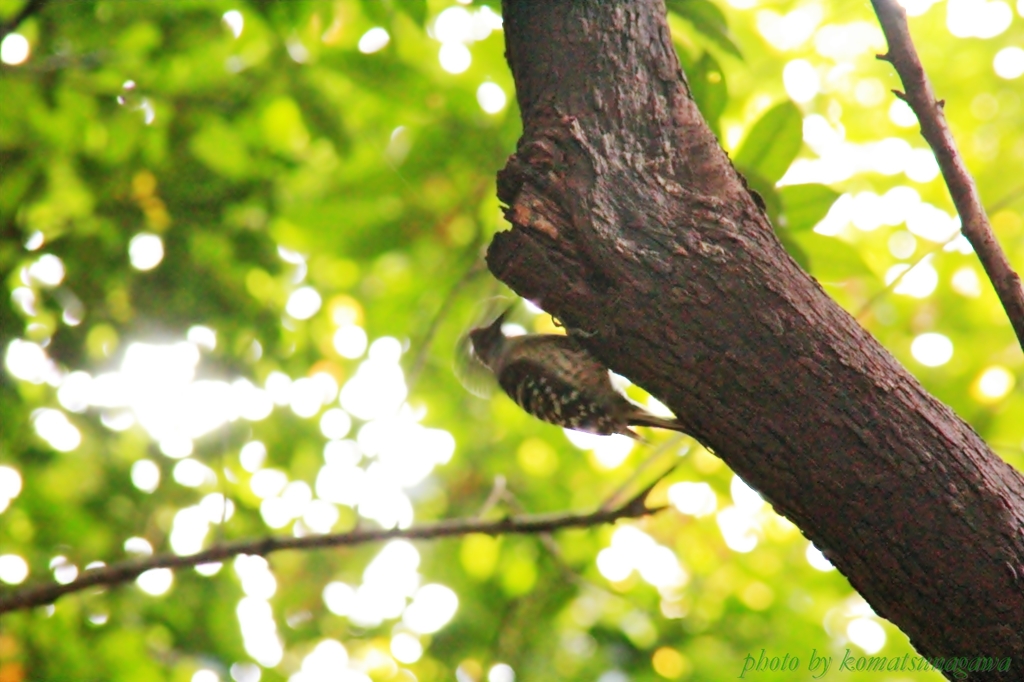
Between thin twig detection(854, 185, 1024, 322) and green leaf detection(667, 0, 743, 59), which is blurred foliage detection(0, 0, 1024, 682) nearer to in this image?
thin twig detection(854, 185, 1024, 322)

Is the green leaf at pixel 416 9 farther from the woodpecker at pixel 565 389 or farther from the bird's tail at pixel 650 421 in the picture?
the bird's tail at pixel 650 421

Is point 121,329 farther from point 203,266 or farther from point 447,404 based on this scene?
point 447,404

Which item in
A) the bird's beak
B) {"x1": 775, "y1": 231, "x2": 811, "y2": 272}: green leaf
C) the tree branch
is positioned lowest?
the tree branch

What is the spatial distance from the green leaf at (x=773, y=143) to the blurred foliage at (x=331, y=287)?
0.50 meters

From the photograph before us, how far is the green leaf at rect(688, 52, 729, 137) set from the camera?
2.33 m

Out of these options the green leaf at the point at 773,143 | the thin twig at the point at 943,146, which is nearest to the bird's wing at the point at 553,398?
the green leaf at the point at 773,143

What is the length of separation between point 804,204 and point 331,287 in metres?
2.21

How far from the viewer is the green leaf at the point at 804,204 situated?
7.53 feet

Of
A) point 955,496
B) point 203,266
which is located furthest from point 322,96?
point 955,496

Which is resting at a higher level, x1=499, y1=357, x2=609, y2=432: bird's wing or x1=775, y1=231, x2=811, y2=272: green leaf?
x1=775, y1=231, x2=811, y2=272: green leaf

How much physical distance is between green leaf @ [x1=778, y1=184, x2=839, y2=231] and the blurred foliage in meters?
0.68

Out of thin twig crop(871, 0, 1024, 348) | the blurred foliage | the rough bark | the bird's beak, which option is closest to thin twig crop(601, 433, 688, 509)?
the blurred foliage

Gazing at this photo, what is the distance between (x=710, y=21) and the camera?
7.45 ft

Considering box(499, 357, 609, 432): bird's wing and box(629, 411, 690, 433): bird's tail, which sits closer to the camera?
box(629, 411, 690, 433): bird's tail
